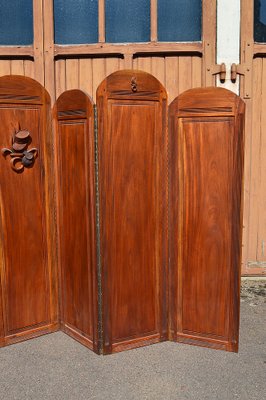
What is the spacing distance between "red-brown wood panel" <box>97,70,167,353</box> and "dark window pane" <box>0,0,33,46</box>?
6.96ft

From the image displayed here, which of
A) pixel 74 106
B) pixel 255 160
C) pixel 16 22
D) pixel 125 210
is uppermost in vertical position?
pixel 16 22

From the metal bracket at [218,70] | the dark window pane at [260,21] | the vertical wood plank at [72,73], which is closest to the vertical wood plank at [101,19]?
the vertical wood plank at [72,73]

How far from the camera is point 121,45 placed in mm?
4738

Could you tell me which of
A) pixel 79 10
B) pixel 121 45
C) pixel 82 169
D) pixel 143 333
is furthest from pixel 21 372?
pixel 79 10

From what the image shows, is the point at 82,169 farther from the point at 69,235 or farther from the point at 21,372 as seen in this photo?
the point at 21,372

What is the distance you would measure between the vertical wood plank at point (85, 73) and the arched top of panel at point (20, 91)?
1.37 metres

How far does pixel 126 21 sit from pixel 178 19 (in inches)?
22.8

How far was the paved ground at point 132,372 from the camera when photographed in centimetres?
288

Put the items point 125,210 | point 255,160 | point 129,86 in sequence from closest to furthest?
point 129,86 < point 125,210 < point 255,160

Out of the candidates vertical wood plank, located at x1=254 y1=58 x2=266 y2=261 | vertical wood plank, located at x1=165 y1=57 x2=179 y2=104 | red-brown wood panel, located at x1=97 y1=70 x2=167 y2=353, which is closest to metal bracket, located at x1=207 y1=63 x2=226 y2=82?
vertical wood plank, located at x1=165 y1=57 x2=179 y2=104

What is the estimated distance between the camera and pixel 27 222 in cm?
358

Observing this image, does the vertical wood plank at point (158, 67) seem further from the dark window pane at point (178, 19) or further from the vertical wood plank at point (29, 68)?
the vertical wood plank at point (29, 68)

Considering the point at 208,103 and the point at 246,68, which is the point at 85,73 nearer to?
the point at 246,68

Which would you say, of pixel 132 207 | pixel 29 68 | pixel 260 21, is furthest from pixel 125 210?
pixel 260 21
